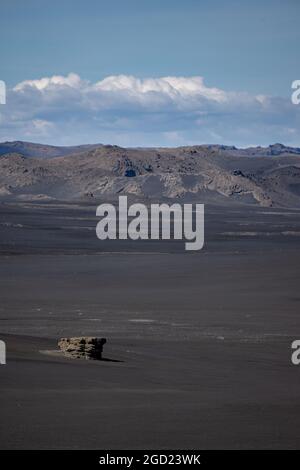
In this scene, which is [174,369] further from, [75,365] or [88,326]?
[88,326]

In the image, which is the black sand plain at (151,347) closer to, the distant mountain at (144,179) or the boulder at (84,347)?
the boulder at (84,347)

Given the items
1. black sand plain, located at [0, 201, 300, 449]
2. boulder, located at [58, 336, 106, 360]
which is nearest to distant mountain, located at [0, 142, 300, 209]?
black sand plain, located at [0, 201, 300, 449]

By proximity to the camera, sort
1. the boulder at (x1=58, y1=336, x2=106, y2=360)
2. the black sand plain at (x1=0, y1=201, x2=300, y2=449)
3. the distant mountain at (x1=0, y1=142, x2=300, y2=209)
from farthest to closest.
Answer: the distant mountain at (x1=0, y1=142, x2=300, y2=209), the boulder at (x1=58, y1=336, x2=106, y2=360), the black sand plain at (x1=0, y1=201, x2=300, y2=449)

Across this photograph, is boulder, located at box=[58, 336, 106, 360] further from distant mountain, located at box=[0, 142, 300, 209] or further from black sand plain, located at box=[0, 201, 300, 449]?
distant mountain, located at box=[0, 142, 300, 209]

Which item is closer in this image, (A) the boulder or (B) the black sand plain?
(B) the black sand plain

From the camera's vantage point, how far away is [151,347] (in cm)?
1468

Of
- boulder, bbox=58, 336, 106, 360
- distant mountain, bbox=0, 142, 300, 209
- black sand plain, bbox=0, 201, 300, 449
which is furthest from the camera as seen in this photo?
distant mountain, bbox=0, 142, 300, 209

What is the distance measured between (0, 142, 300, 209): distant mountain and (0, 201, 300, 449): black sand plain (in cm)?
6441

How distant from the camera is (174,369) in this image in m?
12.2

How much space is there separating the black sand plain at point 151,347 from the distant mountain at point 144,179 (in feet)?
211

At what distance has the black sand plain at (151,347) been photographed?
26.6ft

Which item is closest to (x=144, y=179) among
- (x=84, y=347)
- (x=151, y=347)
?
(x=151, y=347)

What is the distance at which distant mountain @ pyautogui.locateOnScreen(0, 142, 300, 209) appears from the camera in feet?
345
